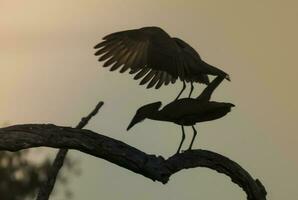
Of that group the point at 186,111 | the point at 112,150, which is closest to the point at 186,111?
the point at 186,111

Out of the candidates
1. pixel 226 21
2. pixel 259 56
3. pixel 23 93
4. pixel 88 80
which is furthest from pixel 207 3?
pixel 23 93

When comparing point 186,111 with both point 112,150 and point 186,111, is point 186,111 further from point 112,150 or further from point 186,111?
point 112,150

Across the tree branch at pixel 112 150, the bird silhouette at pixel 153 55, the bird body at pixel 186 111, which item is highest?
the bird silhouette at pixel 153 55

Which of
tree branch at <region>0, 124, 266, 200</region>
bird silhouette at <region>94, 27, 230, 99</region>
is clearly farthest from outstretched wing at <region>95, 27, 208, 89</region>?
tree branch at <region>0, 124, 266, 200</region>

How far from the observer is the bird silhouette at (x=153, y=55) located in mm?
700

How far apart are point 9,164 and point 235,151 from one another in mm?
486

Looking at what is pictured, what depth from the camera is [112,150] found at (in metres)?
0.67

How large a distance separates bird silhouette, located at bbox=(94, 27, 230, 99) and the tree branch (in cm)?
11

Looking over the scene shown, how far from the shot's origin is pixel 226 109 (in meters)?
0.74

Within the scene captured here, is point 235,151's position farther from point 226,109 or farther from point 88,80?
point 226,109

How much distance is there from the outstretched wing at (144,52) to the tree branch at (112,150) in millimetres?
110

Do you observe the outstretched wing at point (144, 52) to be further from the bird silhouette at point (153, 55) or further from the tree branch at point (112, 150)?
the tree branch at point (112, 150)

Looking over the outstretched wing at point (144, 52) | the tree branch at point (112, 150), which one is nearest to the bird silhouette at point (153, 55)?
the outstretched wing at point (144, 52)

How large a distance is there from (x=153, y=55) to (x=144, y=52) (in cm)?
4
